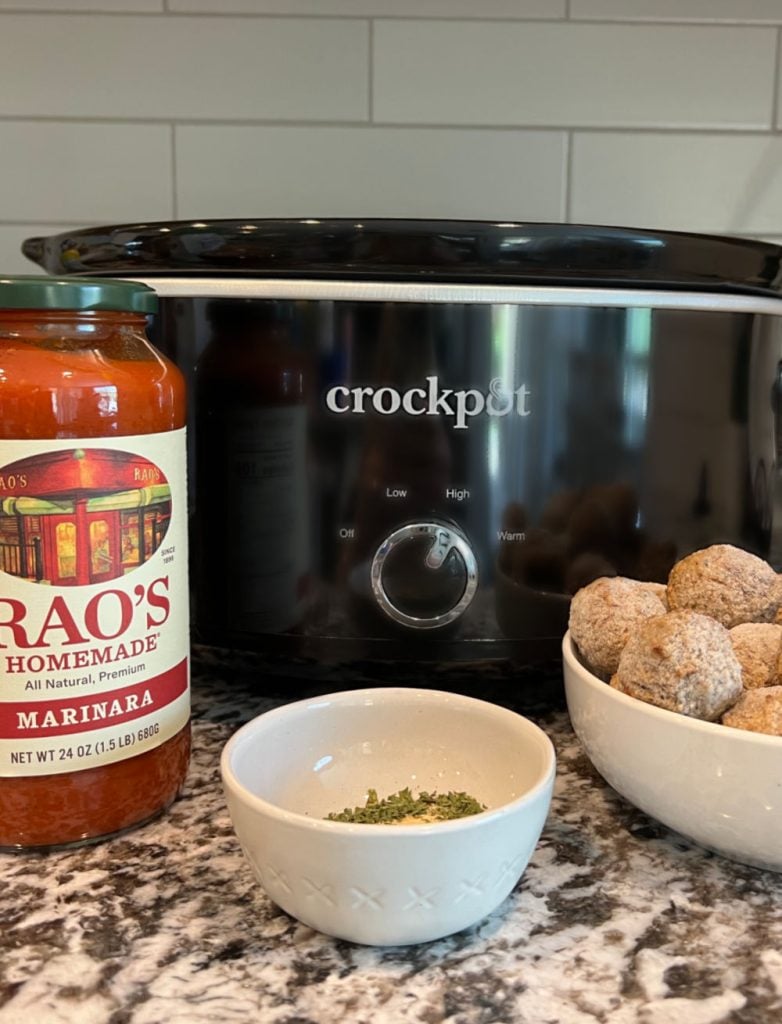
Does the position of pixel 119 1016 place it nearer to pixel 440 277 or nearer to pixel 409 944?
pixel 409 944

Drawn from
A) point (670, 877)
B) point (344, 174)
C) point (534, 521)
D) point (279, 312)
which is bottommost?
point (670, 877)

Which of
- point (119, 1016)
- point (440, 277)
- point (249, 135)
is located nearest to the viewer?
point (119, 1016)

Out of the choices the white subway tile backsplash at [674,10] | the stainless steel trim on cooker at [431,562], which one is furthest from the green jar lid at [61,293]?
the white subway tile backsplash at [674,10]

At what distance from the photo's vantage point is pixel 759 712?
0.42m

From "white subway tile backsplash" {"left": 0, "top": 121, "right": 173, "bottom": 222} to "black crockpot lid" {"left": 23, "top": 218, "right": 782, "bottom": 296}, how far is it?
386 millimetres

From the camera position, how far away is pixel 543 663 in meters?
0.59

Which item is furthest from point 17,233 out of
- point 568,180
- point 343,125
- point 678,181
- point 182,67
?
point 678,181

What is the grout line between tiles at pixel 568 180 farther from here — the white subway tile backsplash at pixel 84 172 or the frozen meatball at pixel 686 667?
the frozen meatball at pixel 686 667

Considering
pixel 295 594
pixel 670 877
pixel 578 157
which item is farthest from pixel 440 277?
pixel 578 157

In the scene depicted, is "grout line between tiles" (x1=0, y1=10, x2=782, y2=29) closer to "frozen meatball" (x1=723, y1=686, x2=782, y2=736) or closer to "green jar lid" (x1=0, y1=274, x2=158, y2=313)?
"green jar lid" (x1=0, y1=274, x2=158, y2=313)

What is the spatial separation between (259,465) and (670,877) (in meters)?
0.31

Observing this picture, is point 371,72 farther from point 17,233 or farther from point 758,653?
point 758,653

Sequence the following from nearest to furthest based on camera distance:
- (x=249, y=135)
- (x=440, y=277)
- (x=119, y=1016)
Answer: (x=119, y=1016), (x=440, y=277), (x=249, y=135)

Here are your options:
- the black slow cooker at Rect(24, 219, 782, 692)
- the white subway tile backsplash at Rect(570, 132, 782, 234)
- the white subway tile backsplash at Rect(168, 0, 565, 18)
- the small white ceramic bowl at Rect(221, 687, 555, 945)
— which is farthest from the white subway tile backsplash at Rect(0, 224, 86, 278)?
the small white ceramic bowl at Rect(221, 687, 555, 945)
